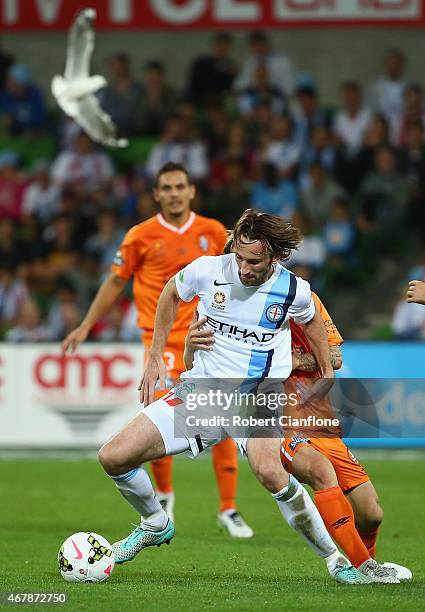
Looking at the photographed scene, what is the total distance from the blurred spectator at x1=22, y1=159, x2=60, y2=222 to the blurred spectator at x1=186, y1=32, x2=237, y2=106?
2.63 metres

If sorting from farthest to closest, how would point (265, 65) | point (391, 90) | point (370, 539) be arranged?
point (265, 65) → point (391, 90) → point (370, 539)

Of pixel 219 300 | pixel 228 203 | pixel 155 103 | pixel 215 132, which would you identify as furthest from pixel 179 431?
pixel 155 103

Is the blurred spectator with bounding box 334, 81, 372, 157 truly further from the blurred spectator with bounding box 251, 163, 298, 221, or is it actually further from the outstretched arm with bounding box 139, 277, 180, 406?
the outstretched arm with bounding box 139, 277, 180, 406

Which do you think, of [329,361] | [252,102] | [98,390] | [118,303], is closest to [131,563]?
[329,361]

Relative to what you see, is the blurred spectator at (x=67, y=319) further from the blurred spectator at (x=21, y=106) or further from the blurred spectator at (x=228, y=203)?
the blurred spectator at (x=21, y=106)

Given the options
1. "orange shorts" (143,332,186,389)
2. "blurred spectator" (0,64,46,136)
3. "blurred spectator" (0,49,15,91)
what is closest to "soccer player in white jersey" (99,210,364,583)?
"orange shorts" (143,332,186,389)

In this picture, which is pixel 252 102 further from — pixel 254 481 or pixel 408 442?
pixel 254 481

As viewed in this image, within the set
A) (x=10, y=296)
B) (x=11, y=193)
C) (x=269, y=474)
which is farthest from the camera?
(x=11, y=193)

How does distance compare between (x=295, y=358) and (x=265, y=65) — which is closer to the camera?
(x=295, y=358)

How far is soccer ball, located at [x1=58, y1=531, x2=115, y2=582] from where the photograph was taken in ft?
21.7

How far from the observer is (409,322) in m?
15.2

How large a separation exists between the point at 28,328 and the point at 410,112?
6.05 meters

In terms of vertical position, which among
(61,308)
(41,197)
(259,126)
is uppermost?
(259,126)

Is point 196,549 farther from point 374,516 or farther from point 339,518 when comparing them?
point 339,518
